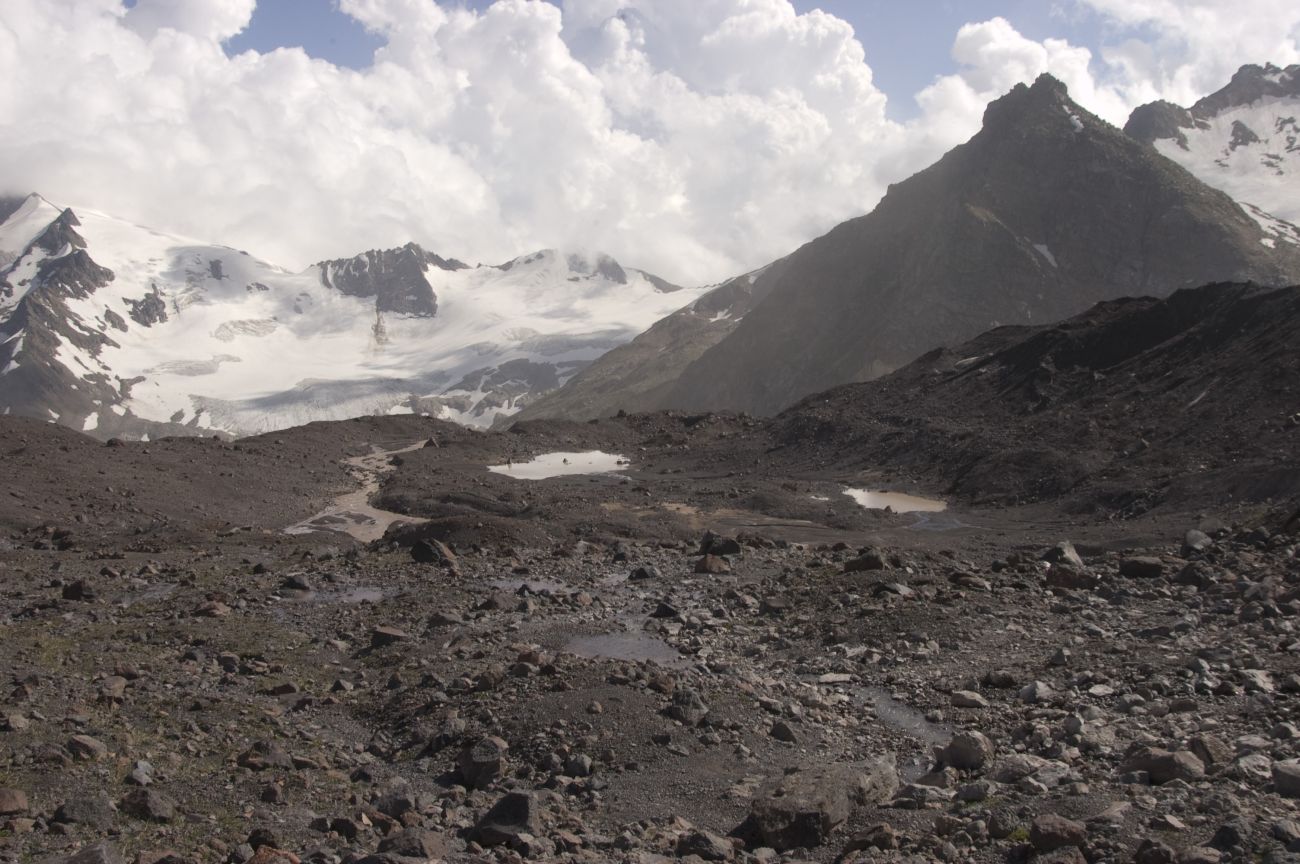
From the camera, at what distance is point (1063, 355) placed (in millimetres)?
79062

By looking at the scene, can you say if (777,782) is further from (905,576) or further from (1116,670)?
(905,576)

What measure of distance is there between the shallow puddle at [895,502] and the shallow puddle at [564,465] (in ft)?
69.1

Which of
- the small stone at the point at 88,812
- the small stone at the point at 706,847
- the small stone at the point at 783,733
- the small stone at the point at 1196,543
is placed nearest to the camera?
the small stone at the point at 706,847

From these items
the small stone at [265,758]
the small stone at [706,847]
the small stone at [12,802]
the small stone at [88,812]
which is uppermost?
the small stone at [12,802]

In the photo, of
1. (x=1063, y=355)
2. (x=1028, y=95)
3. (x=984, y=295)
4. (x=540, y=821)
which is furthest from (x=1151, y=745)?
(x=1028, y=95)

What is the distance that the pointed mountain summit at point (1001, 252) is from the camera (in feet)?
478

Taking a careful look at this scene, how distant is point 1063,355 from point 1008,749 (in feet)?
216

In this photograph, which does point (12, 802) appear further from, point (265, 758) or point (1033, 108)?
point (1033, 108)

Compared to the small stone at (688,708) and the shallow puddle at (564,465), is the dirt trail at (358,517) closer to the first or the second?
the shallow puddle at (564,465)

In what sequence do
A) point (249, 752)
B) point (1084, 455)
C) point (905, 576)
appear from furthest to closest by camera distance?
point (1084, 455) < point (905, 576) < point (249, 752)

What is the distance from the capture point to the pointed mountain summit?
478 ft

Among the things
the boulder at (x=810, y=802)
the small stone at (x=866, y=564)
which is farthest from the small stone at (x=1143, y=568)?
the boulder at (x=810, y=802)

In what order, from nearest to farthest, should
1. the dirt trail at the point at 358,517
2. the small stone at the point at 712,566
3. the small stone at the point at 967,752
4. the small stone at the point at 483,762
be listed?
the small stone at the point at 967,752, the small stone at the point at 483,762, the small stone at the point at 712,566, the dirt trail at the point at 358,517

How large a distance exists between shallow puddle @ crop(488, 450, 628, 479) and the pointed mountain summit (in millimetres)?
67009
